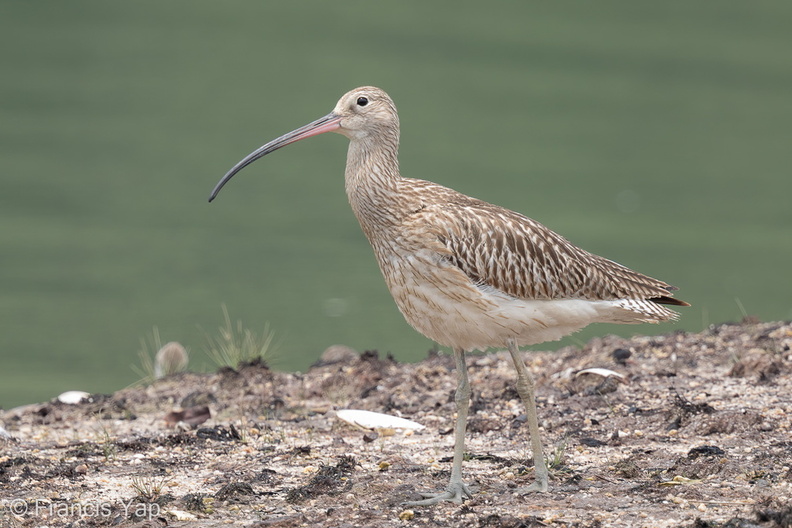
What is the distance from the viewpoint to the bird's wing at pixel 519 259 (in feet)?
→ 22.5

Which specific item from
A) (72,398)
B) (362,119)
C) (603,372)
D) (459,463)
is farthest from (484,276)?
(72,398)

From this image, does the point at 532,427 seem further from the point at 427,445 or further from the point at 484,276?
the point at 427,445

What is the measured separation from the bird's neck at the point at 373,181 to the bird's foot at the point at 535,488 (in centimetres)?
170

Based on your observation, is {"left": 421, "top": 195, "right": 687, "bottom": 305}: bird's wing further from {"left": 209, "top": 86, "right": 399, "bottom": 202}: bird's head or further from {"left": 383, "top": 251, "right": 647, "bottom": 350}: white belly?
{"left": 209, "top": 86, "right": 399, "bottom": 202}: bird's head

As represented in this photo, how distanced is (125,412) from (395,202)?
10.4ft

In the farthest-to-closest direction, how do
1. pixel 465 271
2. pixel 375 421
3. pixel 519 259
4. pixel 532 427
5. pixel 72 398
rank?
1. pixel 72 398
2. pixel 375 421
3. pixel 519 259
4. pixel 465 271
5. pixel 532 427

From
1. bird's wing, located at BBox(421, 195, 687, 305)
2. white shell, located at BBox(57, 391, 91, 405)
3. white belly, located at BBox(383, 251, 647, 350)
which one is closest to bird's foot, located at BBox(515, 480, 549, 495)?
white belly, located at BBox(383, 251, 647, 350)

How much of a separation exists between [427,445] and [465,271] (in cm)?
146

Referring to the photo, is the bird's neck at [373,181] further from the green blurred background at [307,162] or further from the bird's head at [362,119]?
the green blurred background at [307,162]

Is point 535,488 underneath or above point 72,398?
underneath

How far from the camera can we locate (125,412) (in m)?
8.93

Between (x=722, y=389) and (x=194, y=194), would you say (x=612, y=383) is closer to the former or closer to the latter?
(x=722, y=389)

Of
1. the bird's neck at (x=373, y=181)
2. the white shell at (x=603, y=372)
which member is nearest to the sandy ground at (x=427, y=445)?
the white shell at (x=603, y=372)

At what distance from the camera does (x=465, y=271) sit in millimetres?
6816
